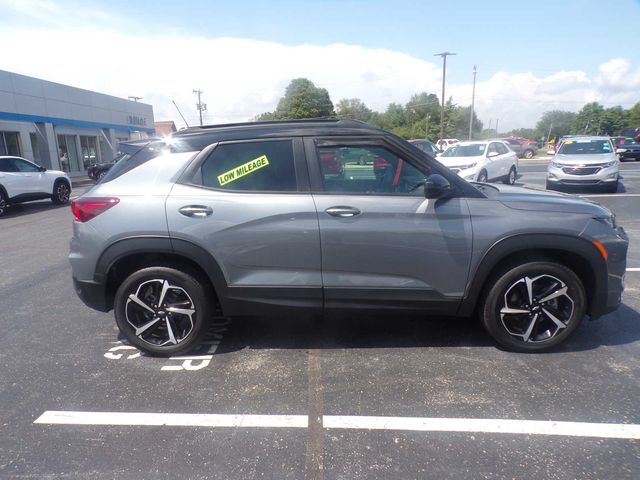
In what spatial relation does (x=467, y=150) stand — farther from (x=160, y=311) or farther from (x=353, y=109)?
(x=353, y=109)

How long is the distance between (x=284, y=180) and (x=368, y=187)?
0.65 metres

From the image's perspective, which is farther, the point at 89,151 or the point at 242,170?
the point at 89,151

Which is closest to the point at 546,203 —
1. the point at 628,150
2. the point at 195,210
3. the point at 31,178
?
the point at 195,210

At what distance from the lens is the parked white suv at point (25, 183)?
12.0 meters

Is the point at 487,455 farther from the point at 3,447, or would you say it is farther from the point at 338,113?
the point at 338,113

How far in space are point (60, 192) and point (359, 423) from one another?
49.0ft

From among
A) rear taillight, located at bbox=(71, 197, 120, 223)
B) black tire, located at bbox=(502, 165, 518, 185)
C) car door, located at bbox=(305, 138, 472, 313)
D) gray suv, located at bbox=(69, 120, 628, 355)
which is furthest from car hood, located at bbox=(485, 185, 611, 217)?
black tire, located at bbox=(502, 165, 518, 185)

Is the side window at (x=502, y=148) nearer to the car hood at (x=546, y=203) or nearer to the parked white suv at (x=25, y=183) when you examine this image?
the car hood at (x=546, y=203)

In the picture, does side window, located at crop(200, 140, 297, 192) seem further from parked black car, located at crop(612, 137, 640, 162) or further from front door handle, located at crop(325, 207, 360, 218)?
parked black car, located at crop(612, 137, 640, 162)

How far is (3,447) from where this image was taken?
95.0 inches

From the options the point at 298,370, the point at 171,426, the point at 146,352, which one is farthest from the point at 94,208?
the point at 298,370

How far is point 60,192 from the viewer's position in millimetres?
14148

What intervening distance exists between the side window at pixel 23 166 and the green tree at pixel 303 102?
64.8 metres

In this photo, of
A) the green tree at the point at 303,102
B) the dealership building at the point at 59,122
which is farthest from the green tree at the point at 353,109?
the dealership building at the point at 59,122
